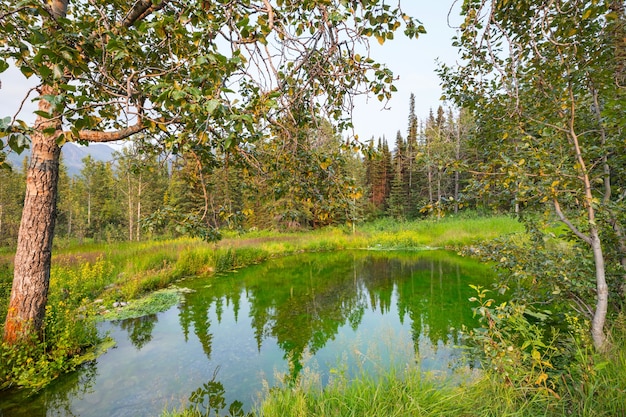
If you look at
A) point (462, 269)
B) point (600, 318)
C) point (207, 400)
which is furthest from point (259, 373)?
point (462, 269)

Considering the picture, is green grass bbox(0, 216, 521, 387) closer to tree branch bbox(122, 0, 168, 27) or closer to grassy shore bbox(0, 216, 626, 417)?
grassy shore bbox(0, 216, 626, 417)

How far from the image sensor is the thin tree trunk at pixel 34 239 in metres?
4.34

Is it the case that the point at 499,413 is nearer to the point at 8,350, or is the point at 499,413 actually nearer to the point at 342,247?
the point at 8,350

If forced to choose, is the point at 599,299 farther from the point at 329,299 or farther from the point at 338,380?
the point at 329,299

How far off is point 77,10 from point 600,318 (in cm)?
848

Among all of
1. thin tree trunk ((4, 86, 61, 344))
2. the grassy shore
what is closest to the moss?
the grassy shore

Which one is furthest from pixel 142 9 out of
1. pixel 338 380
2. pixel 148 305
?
pixel 148 305

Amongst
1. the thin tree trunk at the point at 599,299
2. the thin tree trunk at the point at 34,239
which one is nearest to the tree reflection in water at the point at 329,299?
the thin tree trunk at the point at 599,299

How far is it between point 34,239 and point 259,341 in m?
4.31

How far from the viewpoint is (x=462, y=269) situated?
13070mm

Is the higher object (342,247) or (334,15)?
(334,15)

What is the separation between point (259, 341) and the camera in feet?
20.9

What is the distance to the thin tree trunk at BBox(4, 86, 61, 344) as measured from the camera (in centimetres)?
434

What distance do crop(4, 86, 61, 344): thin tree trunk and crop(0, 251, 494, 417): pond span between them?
1051 millimetres
